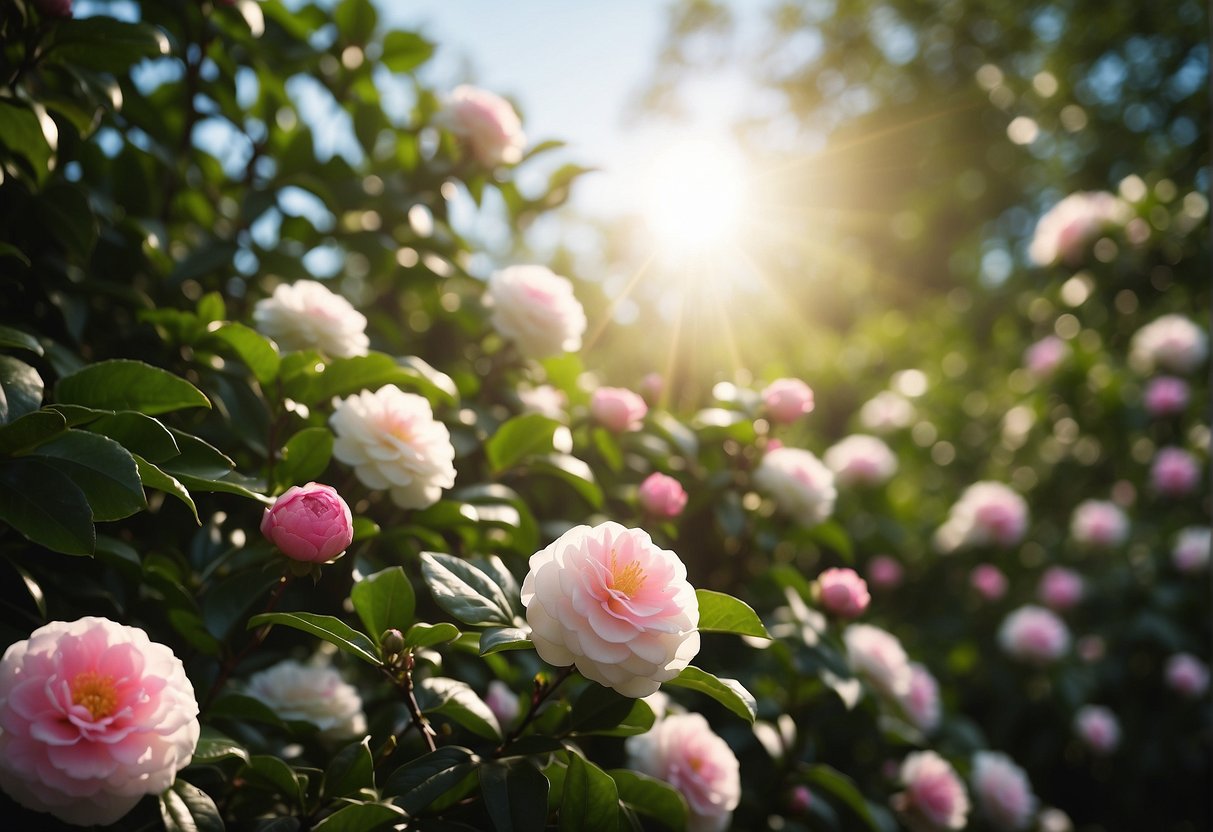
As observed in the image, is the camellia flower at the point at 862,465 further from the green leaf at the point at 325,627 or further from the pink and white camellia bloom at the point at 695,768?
the green leaf at the point at 325,627

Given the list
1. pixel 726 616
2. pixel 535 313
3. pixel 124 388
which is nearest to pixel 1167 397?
pixel 535 313

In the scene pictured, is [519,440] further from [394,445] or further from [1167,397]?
[1167,397]

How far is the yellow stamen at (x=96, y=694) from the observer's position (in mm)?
696

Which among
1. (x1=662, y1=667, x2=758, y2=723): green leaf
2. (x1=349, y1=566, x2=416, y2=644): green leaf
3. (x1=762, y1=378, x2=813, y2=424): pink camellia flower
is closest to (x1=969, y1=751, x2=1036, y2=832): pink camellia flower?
(x1=762, y1=378, x2=813, y2=424): pink camellia flower

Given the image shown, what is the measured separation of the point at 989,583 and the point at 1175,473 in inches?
32.8

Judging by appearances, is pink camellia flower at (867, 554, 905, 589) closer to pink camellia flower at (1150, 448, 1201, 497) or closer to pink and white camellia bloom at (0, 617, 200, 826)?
pink camellia flower at (1150, 448, 1201, 497)

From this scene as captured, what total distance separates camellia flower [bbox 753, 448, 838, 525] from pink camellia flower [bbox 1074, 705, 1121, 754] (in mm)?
1469

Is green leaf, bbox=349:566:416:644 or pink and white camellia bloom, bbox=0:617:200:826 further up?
green leaf, bbox=349:566:416:644

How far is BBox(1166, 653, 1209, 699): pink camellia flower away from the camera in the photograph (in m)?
2.42

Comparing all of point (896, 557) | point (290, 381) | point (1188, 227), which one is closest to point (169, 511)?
point (290, 381)

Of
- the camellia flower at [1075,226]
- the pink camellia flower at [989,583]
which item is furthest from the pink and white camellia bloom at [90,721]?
the camellia flower at [1075,226]

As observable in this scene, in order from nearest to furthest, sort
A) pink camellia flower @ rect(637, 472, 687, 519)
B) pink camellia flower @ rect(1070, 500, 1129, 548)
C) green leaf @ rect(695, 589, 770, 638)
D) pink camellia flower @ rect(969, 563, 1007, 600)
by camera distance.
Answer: green leaf @ rect(695, 589, 770, 638) → pink camellia flower @ rect(637, 472, 687, 519) → pink camellia flower @ rect(969, 563, 1007, 600) → pink camellia flower @ rect(1070, 500, 1129, 548)

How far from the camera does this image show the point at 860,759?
6.00ft

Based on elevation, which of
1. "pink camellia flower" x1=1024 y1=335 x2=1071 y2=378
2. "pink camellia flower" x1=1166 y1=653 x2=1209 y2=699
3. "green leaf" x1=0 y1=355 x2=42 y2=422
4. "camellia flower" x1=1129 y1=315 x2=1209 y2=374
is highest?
"camellia flower" x1=1129 y1=315 x2=1209 y2=374
